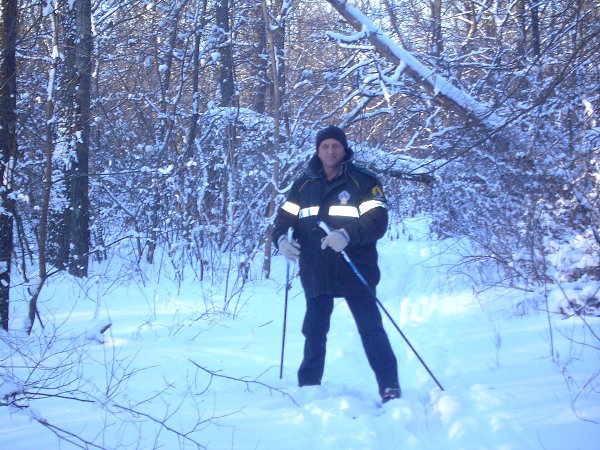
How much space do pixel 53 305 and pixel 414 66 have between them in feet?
17.0

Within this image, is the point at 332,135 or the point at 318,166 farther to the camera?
the point at 318,166

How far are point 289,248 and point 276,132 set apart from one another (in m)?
4.80

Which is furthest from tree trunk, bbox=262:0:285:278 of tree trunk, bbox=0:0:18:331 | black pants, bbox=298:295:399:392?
black pants, bbox=298:295:399:392

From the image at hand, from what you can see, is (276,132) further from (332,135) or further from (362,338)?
(362,338)

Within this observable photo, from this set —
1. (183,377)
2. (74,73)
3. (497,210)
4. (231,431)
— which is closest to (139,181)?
(74,73)

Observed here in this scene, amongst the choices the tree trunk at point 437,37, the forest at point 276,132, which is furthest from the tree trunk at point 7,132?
the tree trunk at point 437,37

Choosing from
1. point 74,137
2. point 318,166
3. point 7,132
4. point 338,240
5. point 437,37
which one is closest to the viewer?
point 338,240

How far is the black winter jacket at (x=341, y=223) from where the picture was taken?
4133 millimetres

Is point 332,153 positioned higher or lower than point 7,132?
lower

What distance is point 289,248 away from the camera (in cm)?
427

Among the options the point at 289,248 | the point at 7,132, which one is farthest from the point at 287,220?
the point at 7,132

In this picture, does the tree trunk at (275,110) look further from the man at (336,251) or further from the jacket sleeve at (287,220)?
the man at (336,251)

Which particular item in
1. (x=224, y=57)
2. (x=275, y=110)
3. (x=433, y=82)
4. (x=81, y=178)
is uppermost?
(x=224, y=57)

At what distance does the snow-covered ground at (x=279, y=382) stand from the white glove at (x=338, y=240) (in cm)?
99
